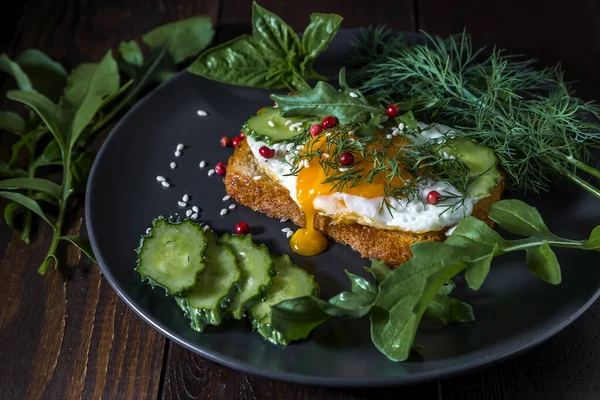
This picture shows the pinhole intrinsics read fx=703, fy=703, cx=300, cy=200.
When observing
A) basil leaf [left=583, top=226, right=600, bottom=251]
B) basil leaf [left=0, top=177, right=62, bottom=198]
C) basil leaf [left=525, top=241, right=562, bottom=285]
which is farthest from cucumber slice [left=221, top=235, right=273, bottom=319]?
basil leaf [left=583, top=226, right=600, bottom=251]

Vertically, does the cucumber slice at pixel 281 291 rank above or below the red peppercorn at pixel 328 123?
below

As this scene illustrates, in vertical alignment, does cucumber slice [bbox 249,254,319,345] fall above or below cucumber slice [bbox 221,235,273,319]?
below

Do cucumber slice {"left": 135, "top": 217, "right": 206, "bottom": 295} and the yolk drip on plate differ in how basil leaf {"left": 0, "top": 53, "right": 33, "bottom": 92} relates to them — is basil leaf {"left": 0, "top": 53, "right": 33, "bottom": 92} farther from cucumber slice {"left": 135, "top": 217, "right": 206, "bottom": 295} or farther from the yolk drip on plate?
the yolk drip on plate

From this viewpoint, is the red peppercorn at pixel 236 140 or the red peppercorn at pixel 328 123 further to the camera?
the red peppercorn at pixel 236 140

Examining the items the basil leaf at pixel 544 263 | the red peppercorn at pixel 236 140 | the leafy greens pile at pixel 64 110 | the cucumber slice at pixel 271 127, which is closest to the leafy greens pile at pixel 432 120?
the basil leaf at pixel 544 263

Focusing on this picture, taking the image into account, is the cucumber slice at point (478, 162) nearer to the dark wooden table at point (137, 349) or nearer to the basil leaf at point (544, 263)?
the basil leaf at point (544, 263)

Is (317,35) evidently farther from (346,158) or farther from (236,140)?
(346,158)
